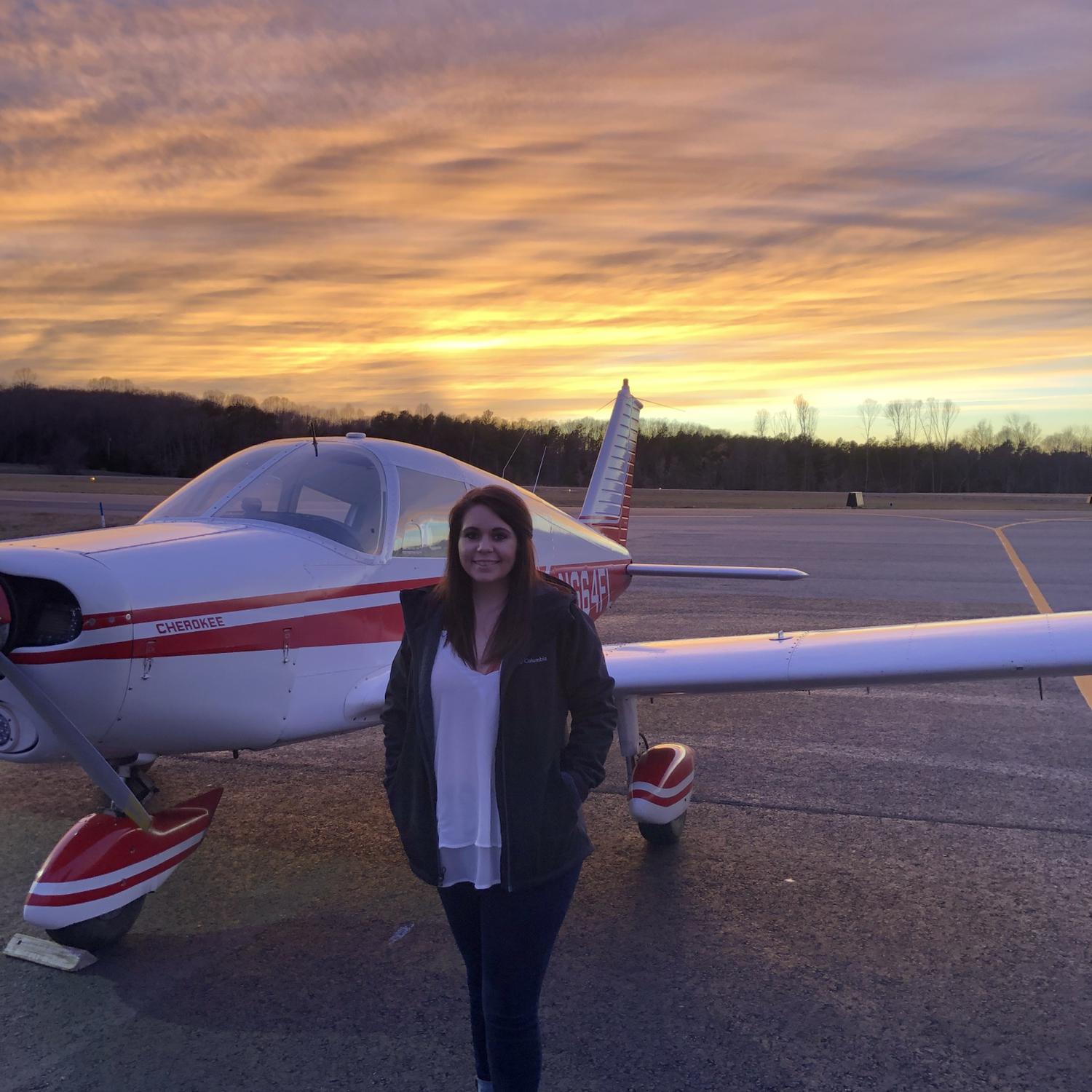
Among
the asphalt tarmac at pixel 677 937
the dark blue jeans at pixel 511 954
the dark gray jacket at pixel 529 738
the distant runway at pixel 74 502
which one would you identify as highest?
the dark gray jacket at pixel 529 738

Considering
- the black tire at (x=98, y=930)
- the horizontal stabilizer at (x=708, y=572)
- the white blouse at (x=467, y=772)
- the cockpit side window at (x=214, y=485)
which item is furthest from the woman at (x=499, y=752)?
the horizontal stabilizer at (x=708, y=572)

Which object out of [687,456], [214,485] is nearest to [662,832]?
[214,485]

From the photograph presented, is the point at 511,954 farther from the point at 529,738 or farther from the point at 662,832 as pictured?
the point at 662,832

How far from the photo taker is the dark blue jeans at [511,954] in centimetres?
221

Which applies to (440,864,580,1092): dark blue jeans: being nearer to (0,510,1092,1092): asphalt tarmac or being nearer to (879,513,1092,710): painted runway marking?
(0,510,1092,1092): asphalt tarmac

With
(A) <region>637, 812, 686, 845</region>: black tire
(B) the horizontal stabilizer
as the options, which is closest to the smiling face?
(A) <region>637, 812, 686, 845</region>: black tire

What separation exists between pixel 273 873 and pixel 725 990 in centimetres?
192

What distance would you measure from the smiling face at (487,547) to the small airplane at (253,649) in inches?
60.3

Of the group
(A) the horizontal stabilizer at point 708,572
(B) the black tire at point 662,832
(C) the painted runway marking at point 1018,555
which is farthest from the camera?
(A) the horizontal stabilizer at point 708,572

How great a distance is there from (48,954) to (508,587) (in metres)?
2.31

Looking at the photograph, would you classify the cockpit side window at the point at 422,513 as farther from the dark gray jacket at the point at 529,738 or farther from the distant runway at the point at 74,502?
the distant runway at the point at 74,502

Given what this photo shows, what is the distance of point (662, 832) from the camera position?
14.2ft

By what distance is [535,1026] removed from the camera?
7.59 ft

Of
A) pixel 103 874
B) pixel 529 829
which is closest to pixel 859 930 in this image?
pixel 529 829
